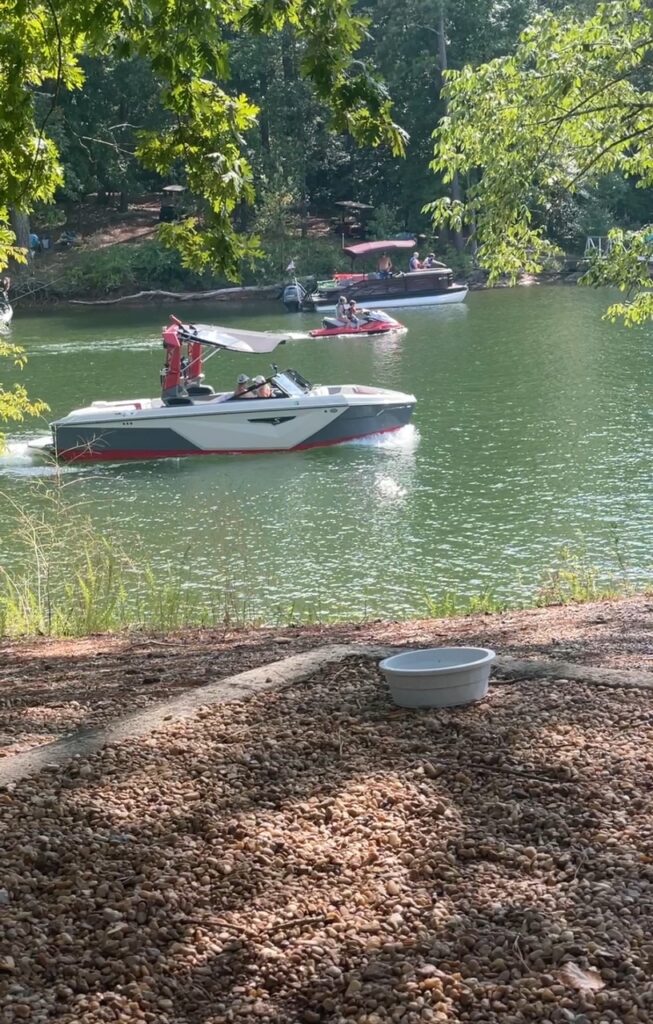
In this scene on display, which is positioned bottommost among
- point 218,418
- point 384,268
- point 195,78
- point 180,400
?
point 218,418

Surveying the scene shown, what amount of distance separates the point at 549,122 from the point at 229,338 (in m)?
10.4

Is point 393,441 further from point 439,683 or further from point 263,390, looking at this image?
point 439,683

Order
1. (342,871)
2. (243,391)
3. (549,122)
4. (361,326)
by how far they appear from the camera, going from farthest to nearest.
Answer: (361,326)
(243,391)
(549,122)
(342,871)

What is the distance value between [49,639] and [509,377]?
21.7 m

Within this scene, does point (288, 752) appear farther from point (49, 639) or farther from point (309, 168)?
point (309, 168)

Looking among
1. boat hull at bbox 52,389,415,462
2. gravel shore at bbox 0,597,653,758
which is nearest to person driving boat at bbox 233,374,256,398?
boat hull at bbox 52,389,415,462

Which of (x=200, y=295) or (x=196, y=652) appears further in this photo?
(x=200, y=295)

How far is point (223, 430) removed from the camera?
69.6 ft

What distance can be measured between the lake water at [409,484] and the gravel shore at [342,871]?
25.1 feet

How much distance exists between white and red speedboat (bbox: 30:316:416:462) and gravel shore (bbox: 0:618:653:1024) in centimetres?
1720

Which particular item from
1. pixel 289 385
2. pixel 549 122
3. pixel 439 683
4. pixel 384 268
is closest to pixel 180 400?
pixel 289 385

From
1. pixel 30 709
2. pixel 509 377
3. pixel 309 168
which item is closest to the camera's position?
pixel 30 709

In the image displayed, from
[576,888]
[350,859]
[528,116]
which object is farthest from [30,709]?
[528,116]

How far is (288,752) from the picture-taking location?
3.68 metres
